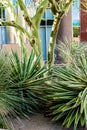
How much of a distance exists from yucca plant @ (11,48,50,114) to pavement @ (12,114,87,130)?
0.59 feet

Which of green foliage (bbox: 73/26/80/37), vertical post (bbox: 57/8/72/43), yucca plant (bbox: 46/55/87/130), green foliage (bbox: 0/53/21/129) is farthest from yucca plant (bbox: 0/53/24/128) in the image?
green foliage (bbox: 73/26/80/37)

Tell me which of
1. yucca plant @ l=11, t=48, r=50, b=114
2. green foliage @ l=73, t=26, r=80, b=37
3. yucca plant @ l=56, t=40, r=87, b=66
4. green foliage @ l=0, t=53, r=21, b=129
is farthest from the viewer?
green foliage @ l=73, t=26, r=80, b=37

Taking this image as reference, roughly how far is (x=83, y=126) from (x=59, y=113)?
0.48 m

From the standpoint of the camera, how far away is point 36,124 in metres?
5.54

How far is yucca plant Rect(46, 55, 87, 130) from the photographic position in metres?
5.11

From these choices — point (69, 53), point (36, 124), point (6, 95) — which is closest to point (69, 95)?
point (36, 124)

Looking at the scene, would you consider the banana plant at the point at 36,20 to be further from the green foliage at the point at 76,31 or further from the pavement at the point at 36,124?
the green foliage at the point at 76,31

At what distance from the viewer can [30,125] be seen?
5480 mm

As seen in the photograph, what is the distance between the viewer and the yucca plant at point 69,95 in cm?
511

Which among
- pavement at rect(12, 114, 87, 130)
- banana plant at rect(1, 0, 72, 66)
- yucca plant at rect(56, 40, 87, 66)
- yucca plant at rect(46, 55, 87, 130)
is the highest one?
banana plant at rect(1, 0, 72, 66)

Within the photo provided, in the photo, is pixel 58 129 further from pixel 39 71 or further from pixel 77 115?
pixel 39 71

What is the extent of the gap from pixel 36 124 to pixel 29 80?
824mm

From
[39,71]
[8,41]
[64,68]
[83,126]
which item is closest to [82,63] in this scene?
[64,68]

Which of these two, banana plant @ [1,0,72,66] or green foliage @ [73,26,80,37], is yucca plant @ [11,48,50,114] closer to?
banana plant @ [1,0,72,66]
